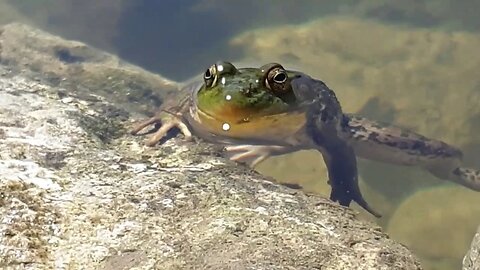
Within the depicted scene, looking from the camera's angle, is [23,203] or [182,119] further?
[182,119]

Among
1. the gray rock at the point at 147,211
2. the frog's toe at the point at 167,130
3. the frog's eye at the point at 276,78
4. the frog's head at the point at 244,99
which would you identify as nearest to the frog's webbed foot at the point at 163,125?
the frog's toe at the point at 167,130

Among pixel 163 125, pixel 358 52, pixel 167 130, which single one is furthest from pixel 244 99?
pixel 358 52

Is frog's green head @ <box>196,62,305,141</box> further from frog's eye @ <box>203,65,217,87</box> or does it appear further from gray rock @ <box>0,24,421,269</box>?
gray rock @ <box>0,24,421,269</box>

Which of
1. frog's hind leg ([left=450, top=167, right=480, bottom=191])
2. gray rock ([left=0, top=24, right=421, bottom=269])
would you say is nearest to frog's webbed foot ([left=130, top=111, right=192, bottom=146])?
gray rock ([left=0, top=24, right=421, bottom=269])

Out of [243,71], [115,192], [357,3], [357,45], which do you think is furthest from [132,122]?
[357,3]

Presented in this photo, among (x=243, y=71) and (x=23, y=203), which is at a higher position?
(x=243, y=71)

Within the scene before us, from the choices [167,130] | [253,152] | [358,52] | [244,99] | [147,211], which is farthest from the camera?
[358,52]

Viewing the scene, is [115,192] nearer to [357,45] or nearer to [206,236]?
[206,236]

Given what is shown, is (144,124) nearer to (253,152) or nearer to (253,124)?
(253,124)
